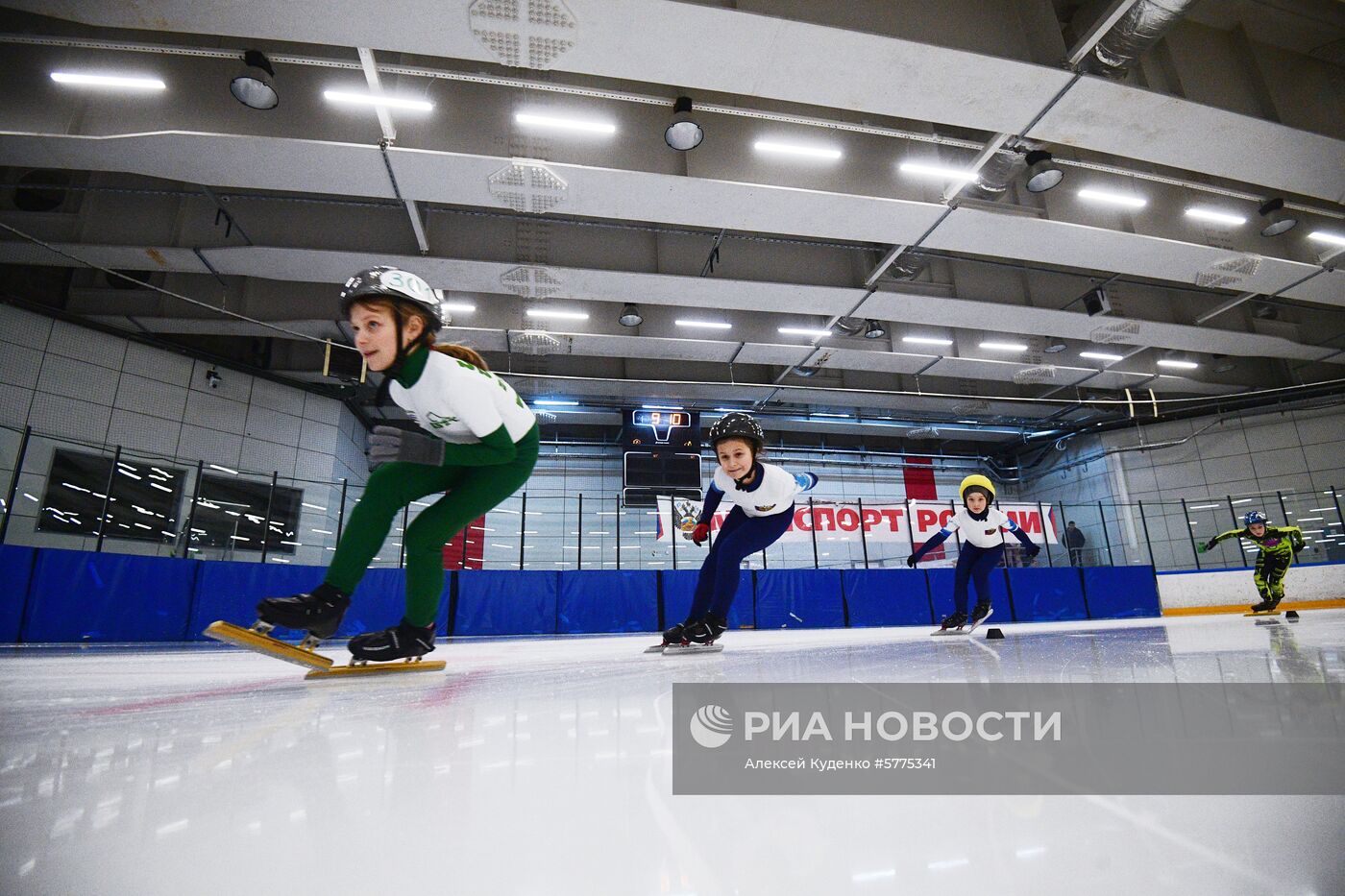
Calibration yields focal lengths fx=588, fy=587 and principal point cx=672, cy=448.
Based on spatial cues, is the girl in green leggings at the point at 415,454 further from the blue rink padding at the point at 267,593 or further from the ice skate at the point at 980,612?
the blue rink padding at the point at 267,593

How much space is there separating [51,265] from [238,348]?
3.08 metres

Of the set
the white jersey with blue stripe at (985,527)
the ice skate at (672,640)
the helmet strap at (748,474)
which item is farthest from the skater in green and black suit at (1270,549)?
the ice skate at (672,640)

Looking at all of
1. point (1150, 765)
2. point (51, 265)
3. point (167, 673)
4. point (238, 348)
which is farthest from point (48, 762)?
point (238, 348)

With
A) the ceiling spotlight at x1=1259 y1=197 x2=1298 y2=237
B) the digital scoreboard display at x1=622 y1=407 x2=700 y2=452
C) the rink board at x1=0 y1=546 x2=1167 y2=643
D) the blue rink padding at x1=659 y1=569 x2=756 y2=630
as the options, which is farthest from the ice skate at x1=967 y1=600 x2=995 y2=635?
the digital scoreboard display at x1=622 y1=407 x2=700 y2=452

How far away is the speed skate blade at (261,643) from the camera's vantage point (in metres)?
2.04

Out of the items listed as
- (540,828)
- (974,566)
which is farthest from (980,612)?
(540,828)

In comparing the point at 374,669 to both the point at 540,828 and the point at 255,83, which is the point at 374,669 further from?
the point at 255,83

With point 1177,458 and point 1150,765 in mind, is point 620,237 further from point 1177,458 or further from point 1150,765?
point 1177,458

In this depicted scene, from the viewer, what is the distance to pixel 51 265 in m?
9.59

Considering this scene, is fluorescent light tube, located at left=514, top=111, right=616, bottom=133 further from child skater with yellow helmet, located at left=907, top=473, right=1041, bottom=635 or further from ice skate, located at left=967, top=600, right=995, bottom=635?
ice skate, located at left=967, top=600, right=995, bottom=635

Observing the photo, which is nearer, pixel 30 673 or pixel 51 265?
pixel 30 673

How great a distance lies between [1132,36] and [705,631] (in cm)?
719

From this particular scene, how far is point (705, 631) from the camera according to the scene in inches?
136

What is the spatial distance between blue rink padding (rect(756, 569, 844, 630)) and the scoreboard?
354 centimetres
